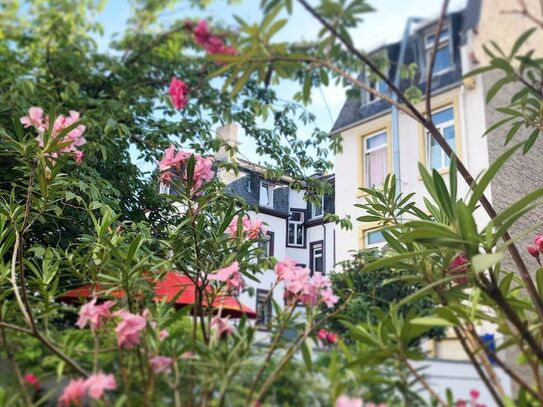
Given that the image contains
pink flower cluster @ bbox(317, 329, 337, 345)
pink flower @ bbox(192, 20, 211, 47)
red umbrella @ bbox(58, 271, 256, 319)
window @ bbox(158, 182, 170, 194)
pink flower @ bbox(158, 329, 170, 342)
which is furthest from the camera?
window @ bbox(158, 182, 170, 194)

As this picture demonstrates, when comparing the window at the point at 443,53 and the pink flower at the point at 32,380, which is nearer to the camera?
the pink flower at the point at 32,380

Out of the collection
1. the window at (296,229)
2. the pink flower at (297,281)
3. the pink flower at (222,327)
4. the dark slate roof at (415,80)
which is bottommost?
the pink flower at (222,327)

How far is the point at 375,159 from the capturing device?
3.94 metres

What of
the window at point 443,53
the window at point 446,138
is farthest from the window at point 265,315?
the window at point 443,53

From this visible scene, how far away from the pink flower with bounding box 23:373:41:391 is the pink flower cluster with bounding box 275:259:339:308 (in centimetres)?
43

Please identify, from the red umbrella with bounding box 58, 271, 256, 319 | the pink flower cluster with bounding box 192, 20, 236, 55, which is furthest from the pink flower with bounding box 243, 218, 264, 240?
the pink flower cluster with bounding box 192, 20, 236, 55

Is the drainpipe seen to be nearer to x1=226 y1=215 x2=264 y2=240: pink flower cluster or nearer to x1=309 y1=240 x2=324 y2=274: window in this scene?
x1=309 y1=240 x2=324 y2=274: window

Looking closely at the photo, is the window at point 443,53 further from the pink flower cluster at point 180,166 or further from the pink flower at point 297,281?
the pink flower at point 297,281

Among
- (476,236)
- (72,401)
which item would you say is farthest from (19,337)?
(476,236)

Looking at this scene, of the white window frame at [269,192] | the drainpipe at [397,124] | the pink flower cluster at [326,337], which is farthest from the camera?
the drainpipe at [397,124]

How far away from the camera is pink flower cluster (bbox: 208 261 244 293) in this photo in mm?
947

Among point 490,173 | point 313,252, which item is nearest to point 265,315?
point 490,173

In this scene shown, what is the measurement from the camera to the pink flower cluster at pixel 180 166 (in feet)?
4.45

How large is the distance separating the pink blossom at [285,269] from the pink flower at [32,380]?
17.3 inches
